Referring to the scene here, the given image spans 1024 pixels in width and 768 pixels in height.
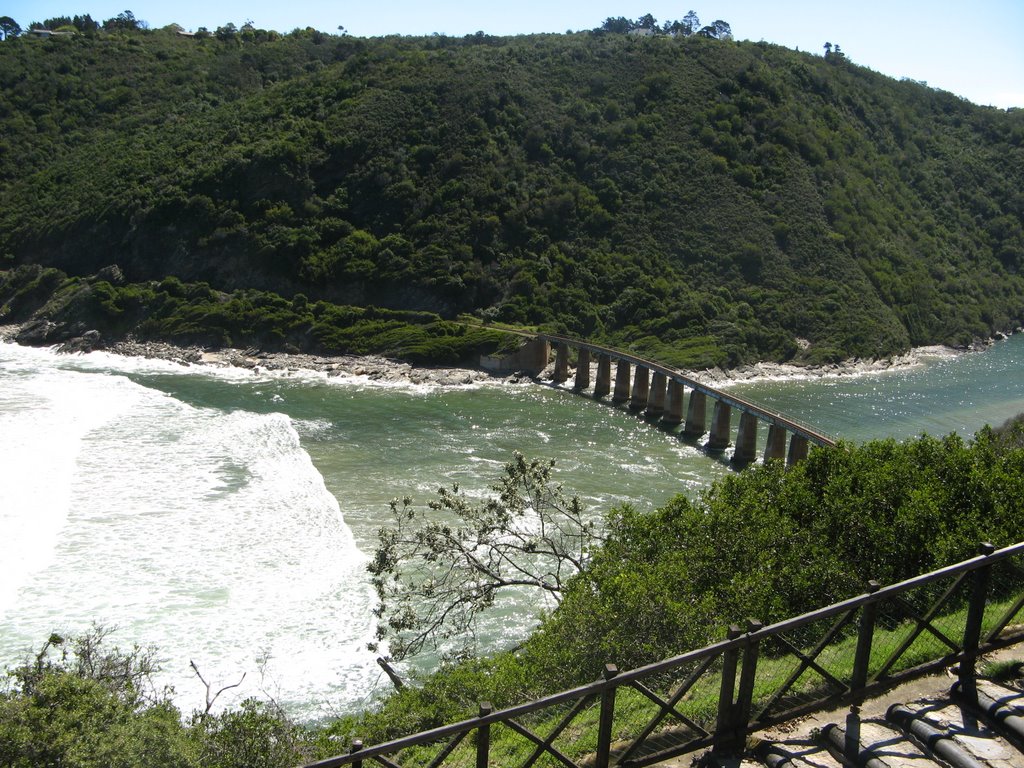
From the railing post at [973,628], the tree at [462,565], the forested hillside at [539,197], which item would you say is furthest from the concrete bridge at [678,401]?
the railing post at [973,628]

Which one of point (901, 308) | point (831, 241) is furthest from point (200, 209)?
point (901, 308)

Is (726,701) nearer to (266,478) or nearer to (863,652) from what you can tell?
(863,652)

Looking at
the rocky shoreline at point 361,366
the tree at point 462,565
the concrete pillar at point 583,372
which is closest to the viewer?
the tree at point 462,565

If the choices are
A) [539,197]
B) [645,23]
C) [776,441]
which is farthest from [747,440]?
[645,23]

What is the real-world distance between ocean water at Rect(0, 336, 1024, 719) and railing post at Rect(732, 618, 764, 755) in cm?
1488

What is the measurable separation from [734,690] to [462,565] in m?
20.4

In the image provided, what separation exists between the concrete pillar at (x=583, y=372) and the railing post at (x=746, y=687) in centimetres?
5867

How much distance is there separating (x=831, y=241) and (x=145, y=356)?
208 feet

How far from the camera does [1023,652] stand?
10.5 m

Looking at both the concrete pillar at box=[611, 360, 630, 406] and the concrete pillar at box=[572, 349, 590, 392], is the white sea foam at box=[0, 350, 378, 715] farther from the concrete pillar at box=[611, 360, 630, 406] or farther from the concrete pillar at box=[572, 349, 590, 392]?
the concrete pillar at box=[572, 349, 590, 392]

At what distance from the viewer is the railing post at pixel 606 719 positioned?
28.0 ft

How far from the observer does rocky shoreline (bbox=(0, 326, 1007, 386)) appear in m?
69.5

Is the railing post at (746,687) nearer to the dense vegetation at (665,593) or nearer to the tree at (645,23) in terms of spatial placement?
the dense vegetation at (665,593)

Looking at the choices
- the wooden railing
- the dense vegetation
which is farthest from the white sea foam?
the wooden railing
